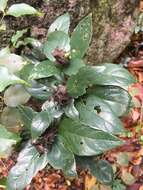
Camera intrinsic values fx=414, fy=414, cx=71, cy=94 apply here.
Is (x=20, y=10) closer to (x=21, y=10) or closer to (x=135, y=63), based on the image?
(x=21, y=10)

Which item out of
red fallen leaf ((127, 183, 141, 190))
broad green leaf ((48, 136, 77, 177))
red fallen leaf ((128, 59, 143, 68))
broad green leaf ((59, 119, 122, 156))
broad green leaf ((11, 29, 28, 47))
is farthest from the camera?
red fallen leaf ((128, 59, 143, 68))

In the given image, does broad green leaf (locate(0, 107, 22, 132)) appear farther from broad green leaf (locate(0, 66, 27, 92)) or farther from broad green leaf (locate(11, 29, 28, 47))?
broad green leaf (locate(0, 66, 27, 92))

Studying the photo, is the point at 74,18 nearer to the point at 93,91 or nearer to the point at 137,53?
the point at 93,91

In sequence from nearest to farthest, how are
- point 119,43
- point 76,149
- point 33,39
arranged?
point 76,149
point 33,39
point 119,43

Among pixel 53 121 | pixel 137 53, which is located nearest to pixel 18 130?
pixel 53 121

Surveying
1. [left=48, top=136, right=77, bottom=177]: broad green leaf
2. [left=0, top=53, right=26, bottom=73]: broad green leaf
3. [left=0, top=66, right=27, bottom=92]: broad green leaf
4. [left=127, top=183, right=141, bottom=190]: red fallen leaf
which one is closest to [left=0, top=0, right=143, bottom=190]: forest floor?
[left=127, top=183, right=141, bottom=190]: red fallen leaf

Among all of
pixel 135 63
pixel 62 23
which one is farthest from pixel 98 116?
pixel 135 63
